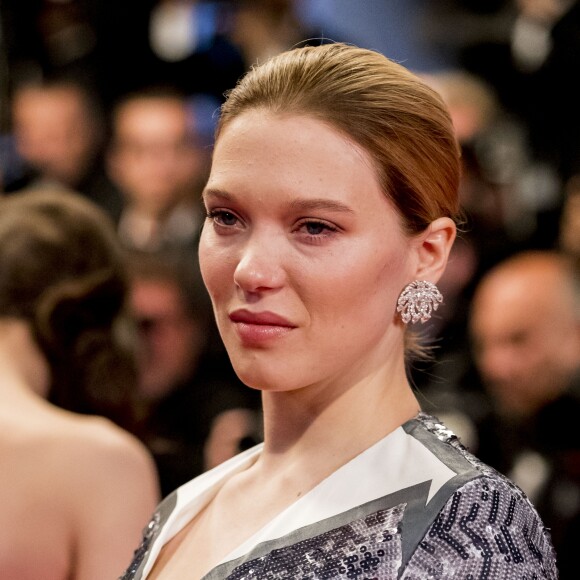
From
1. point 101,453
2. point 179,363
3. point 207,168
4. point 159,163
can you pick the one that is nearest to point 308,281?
point 101,453

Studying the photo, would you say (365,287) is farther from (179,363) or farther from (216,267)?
(179,363)

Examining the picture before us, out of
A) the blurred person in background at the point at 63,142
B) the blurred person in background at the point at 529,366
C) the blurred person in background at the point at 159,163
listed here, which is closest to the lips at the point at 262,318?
the blurred person in background at the point at 529,366

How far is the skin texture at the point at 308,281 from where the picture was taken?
54.2 inches

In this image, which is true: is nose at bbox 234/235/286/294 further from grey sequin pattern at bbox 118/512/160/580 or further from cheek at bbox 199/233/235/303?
grey sequin pattern at bbox 118/512/160/580

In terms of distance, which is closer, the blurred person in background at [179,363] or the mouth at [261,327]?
the mouth at [261,327]

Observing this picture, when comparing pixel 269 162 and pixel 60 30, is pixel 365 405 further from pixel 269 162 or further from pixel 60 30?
pixel 60 30

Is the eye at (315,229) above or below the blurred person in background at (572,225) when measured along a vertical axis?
above

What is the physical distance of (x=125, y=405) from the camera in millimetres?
2523

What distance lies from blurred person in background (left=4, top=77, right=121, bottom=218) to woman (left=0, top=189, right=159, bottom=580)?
2.44 meters

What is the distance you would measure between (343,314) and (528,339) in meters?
2.25

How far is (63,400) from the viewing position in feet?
7.88

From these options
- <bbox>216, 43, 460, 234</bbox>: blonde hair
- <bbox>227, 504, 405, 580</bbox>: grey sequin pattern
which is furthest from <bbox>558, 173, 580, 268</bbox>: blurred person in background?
<bbox>227, 504, 405, 580</bbox>: grey sequin pattern

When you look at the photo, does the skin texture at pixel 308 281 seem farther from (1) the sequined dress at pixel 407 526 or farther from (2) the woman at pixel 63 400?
(2) the woman at pixel 63 400

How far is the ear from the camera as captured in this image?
1.46 meters
